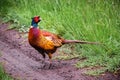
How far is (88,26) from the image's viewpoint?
8.27 meters

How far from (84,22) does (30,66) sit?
1.70 m

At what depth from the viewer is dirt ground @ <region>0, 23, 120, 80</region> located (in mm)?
6996

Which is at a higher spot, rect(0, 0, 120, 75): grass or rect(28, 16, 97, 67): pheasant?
rect(28, 16, 97, 67): pheasant

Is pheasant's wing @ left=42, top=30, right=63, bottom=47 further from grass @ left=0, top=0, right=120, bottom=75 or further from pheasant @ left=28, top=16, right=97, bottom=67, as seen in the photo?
grass @ left=0, top=0, right=120, bottom=75

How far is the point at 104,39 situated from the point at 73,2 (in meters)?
1.97

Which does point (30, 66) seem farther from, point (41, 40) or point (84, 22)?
point (84, 22)

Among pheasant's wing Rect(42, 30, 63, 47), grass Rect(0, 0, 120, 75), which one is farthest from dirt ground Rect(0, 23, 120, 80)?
pheasant's wing Rect(42, 30, 63, 47)

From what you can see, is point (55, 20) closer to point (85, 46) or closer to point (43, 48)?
point (85, 46)

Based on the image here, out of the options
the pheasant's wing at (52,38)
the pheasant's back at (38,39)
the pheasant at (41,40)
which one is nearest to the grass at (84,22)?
the pheasant at (41,40)

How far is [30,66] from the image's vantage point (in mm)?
7566

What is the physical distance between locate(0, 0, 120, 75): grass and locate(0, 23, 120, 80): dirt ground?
268 millimetres

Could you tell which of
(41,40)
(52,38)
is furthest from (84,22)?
(41,40)

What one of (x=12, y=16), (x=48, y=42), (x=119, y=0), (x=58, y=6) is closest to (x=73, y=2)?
(x=58, y=6)

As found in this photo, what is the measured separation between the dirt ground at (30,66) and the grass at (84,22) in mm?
268
